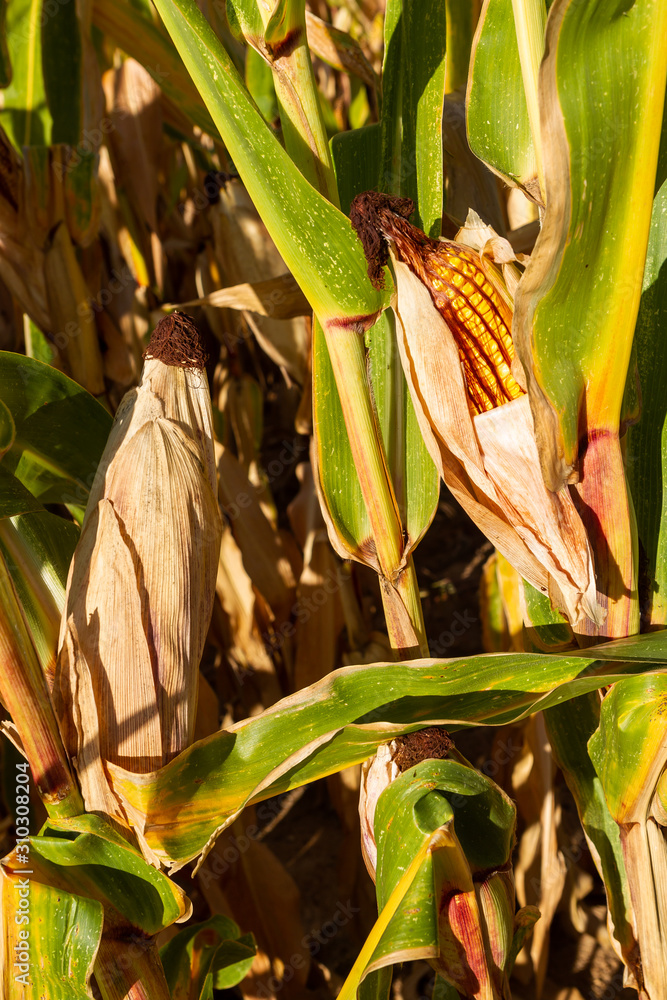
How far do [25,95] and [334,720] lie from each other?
100cm

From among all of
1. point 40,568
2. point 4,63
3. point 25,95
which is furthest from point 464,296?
point 25,95

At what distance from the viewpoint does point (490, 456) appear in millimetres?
465

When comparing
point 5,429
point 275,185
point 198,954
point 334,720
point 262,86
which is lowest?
point 198,954

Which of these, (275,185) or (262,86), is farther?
(262,86)

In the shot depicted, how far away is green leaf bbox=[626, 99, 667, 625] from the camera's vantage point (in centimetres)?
52

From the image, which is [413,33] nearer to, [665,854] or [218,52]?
[218,52]

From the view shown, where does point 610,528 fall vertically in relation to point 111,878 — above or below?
above

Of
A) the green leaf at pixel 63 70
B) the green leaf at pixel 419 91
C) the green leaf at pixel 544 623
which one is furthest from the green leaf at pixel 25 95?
the green leaf at pixel 544 623

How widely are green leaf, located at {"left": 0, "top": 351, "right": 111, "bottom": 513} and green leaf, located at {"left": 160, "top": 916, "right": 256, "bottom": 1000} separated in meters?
0.44

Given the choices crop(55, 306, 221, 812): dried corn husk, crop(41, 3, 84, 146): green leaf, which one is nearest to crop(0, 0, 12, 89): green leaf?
crop(41, 3, 84, 146): green leaf

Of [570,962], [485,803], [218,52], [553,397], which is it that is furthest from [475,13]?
[570,962]

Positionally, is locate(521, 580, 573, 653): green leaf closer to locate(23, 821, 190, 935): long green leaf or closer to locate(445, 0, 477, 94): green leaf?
locate(23, 821, 190, 935): long green leaf

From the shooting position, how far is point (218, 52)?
444 mm

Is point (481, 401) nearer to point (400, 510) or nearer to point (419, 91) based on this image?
point (400, 510)
